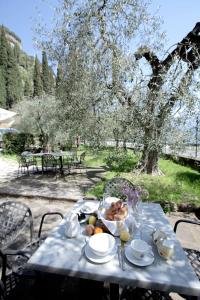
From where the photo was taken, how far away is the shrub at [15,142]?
53.6 ft

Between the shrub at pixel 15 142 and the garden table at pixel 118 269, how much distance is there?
1597cm

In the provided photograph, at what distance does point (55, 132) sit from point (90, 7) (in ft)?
33.9

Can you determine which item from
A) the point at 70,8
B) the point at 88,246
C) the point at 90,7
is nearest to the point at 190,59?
the point at 90,7

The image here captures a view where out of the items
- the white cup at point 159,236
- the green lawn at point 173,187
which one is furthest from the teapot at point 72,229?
the green lawn at point 173,187

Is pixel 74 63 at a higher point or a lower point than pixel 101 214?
higher

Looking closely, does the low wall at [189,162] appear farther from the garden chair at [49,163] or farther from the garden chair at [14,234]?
the garden chair at [14,234]

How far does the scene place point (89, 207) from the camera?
2.56 meters

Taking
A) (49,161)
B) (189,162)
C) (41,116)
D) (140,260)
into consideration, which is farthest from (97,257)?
(41,116)

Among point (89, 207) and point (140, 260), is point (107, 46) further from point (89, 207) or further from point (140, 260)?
point (140, 260)

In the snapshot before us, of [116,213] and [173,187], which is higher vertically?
[116,213]

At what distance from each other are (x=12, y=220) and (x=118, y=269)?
1.48m

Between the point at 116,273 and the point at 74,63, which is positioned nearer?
the point at 116,273

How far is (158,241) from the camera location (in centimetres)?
173

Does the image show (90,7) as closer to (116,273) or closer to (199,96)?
(199,96)
